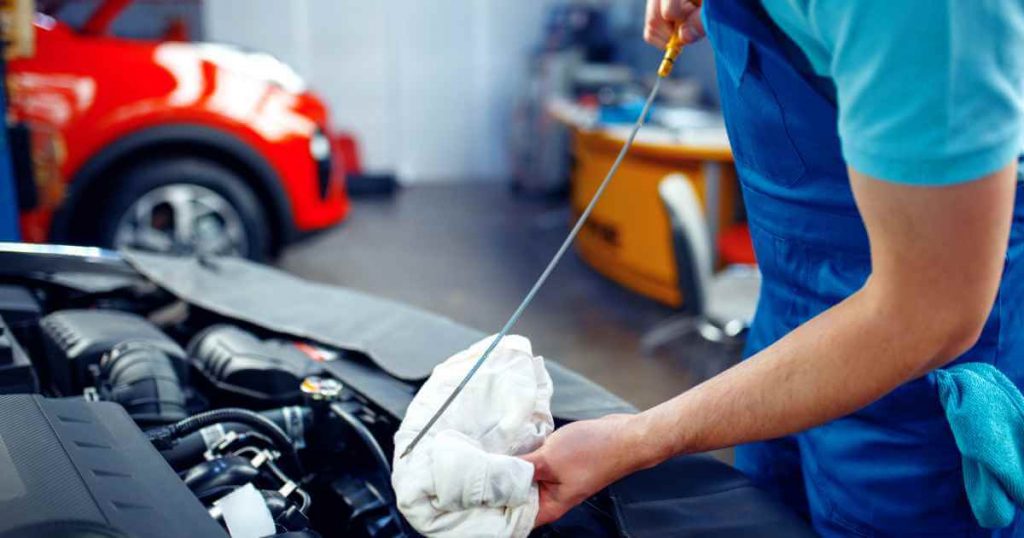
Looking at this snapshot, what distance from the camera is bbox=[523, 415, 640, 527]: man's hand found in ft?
2.61

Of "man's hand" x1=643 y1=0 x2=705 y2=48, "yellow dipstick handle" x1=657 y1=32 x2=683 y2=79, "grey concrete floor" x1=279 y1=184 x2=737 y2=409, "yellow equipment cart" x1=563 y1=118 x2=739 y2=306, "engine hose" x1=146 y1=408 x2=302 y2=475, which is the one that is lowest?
"grey concrete floor" x1=279 y1=184 x2=737 y2=409

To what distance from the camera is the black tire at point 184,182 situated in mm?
3850

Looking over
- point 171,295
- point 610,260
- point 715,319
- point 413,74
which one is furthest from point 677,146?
point 413,74

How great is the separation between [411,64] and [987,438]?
6.98 metres

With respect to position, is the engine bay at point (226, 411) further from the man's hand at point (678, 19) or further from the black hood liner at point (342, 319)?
the man's hand at point (678, 19)

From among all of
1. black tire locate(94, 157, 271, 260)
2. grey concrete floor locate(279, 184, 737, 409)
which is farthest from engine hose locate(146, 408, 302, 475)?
black tire locate(94, 157, 271, 260)

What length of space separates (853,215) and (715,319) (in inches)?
86.2

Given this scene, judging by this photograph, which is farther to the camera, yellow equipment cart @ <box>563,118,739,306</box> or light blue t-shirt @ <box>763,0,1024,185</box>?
yellow equipment cart @ <box>563,118,739,306</box>

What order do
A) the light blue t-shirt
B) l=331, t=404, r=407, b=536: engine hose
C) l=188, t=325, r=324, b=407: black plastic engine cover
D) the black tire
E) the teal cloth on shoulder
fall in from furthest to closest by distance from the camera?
the black tire < l=188, t=325, r=324, b=407: black plastic engine cover < l=331, t=404, r=407, b=536: engine hose < the teal cloth on shoulder < the light blue t-shirt

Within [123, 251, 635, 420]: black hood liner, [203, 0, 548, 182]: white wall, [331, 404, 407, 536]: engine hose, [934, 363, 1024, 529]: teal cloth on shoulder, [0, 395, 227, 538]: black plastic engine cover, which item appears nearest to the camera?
[0, 395, 227, 538]: black plastic engine cover

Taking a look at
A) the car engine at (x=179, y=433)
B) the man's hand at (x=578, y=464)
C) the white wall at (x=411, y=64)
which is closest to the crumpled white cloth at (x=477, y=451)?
the man's hand at (x=578, y=464)

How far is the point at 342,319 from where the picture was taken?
135 centimetres

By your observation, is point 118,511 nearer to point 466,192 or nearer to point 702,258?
point 702,258

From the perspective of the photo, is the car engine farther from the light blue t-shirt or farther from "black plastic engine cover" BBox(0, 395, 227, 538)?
the light blue t-shirt
